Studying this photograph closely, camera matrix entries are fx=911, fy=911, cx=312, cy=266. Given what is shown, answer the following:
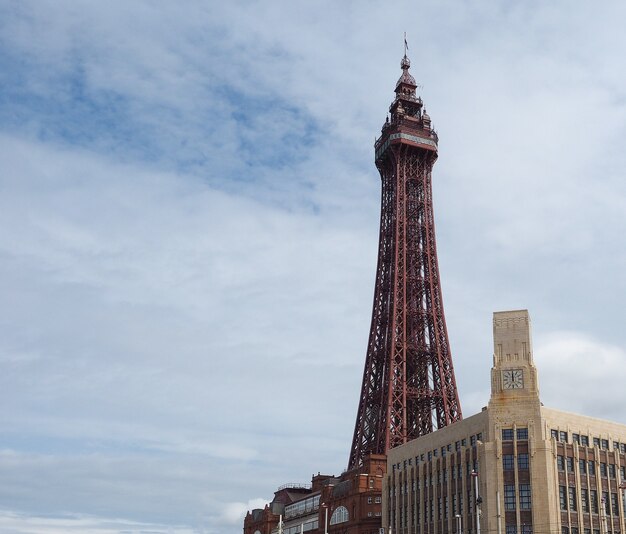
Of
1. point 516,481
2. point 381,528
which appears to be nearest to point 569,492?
point 516,481

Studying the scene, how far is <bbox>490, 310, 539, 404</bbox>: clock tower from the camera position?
8675 centimetres

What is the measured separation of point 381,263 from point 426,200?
42.6 ft

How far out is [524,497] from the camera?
8269 centimetres

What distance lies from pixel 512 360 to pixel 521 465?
10.5 m

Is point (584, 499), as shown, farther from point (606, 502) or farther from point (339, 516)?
point (339, 516)

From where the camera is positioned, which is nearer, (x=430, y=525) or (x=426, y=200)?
(x=430, y=525)

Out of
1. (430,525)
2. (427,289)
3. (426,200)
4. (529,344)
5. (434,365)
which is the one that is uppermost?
(426,200)

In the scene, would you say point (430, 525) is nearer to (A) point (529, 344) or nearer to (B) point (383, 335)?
(A) point (529, 344)

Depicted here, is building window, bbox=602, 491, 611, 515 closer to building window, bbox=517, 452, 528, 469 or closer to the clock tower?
building window, bbox=517, 452, 528, 469

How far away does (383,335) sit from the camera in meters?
139

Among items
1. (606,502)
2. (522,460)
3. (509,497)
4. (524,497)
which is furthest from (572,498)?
(509,497)

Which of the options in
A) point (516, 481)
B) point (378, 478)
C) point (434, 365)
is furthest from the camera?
point (434, 365)

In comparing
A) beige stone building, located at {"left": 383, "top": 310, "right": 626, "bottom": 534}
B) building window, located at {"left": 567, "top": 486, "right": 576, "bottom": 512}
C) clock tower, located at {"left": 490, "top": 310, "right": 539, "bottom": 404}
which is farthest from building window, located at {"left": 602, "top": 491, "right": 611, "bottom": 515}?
clock tower, located at {"left": 490, "top": 310, "right": 539, "bottom": 404}

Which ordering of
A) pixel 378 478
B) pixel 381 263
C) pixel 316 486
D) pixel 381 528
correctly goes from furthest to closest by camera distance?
pixel 381 263 → pixel 316 486 → pixel 378 478 → pixel 381 528
